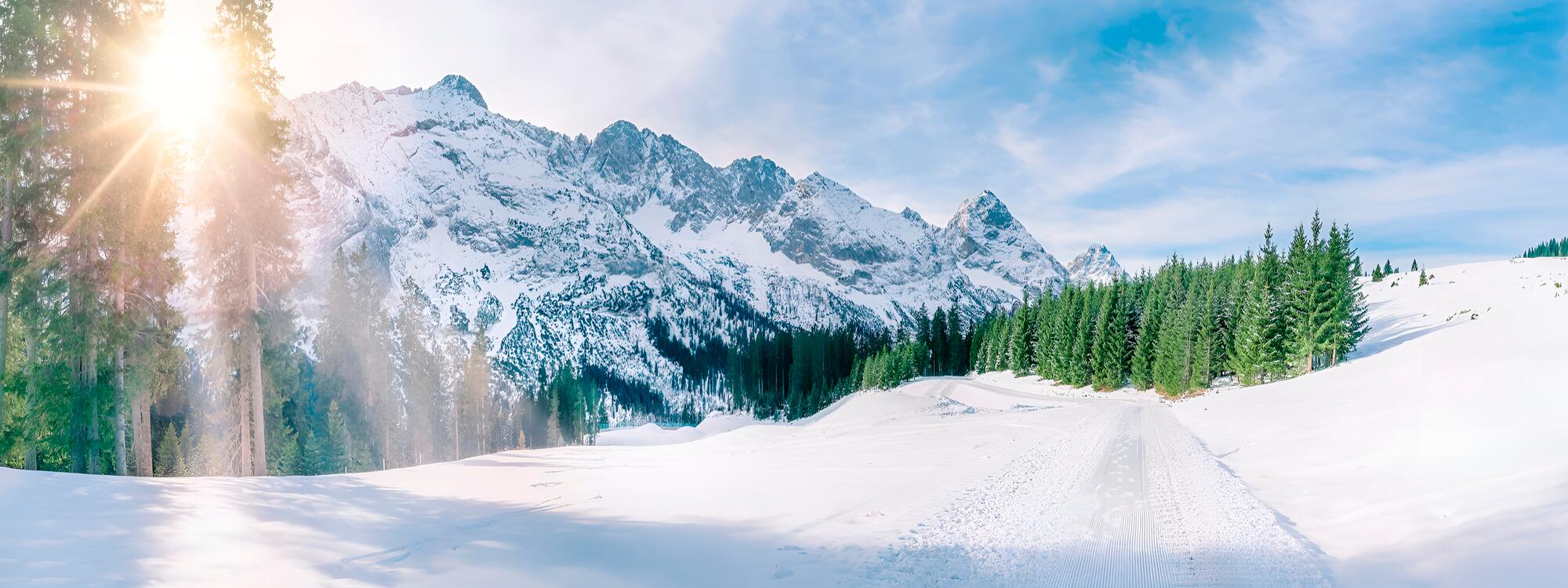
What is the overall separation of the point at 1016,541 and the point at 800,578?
3.24 metres

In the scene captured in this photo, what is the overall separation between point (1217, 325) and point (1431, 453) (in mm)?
42869

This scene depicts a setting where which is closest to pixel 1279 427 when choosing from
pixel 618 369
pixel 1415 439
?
pixel 1415 439

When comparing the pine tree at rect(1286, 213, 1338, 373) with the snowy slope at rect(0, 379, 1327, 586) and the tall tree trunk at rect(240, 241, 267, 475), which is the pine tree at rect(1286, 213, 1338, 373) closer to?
the snowy slope at rect(0, 379, 1327, 586)

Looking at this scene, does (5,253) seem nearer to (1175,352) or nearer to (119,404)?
(119,404)

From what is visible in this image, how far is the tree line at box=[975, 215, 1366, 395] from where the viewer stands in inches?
1511

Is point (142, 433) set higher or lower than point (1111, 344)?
higher

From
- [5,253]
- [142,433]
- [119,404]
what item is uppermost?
[5,253]

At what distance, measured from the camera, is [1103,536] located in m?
8.66

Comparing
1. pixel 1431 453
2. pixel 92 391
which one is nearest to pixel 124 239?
pixel 92 391

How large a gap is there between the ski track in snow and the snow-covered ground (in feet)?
0.17

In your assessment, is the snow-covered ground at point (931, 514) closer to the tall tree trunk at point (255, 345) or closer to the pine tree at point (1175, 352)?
the tall tree trunk at point (255, 345)

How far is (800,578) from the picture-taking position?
7.14m

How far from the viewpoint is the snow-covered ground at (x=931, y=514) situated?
22.7ft

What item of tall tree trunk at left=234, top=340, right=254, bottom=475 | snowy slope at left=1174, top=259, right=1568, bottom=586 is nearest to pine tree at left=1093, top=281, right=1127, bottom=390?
snowy slope at left=1174, top=259, right=1568, bottom=586
